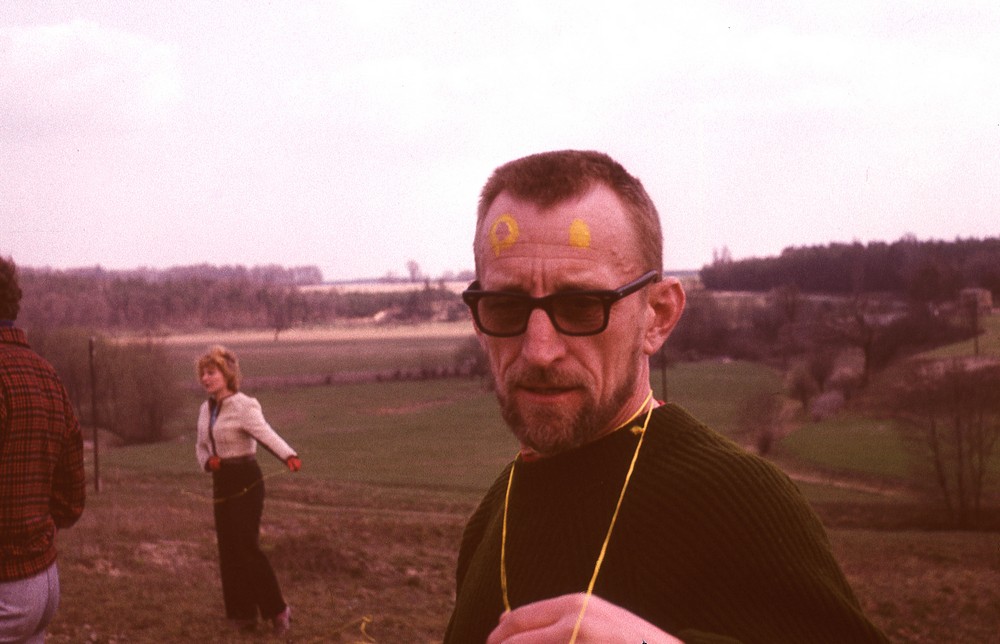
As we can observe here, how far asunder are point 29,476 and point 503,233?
3.26 metres

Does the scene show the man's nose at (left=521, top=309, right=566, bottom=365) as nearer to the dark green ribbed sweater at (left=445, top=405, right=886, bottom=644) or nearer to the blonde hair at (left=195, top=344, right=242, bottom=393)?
the dark green ribbed sweater at (left=445, top=405, right=886, bottom=644)

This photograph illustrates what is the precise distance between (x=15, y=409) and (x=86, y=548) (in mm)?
10584

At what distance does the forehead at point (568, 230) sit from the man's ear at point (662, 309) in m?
0.14

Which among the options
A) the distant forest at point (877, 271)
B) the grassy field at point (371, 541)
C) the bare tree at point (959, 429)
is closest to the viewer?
the grassy field at point (371, 541)

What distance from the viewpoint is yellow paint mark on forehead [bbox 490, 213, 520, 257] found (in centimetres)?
169

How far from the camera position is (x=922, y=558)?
18656 mm

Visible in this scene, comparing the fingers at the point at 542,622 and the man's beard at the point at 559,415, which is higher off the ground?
the man's beard at the point at 559,415

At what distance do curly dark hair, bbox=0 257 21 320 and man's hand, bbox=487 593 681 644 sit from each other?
11.9 feet

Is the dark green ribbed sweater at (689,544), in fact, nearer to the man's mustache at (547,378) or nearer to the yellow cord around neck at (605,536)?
the yellow cord around neck at (605,536)

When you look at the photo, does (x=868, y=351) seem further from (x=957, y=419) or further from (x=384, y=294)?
(x=384, y=294)

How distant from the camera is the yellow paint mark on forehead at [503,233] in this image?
5.56 ft

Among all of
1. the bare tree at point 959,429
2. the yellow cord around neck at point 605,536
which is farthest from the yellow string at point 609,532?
the bare tree at point 959,429

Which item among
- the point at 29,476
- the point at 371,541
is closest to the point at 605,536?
the point at 29,476

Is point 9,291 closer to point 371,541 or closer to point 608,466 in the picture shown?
point 608,466
